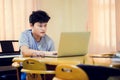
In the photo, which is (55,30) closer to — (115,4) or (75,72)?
(115,4)

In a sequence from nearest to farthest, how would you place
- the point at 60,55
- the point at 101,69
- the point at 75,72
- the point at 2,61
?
the point at 101,69, the point at 75,72, the point at 60,55, the point at 2,61

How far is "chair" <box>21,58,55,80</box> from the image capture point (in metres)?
1.91

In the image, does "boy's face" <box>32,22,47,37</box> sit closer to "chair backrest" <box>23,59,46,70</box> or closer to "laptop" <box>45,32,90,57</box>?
"laptop" <box>45,32,90,57</box>

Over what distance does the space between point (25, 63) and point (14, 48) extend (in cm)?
236

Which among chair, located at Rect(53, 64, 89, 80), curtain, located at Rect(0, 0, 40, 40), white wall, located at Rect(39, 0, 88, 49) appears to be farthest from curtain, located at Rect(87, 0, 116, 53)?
chair, located at Rect(53, 64, 89, 80)

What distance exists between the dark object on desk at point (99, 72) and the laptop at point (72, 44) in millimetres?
787

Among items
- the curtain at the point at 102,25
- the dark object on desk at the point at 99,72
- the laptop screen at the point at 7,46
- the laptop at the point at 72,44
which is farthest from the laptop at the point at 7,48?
the dark object on desk at the point at 99,72

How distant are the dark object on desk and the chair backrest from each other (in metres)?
0.61

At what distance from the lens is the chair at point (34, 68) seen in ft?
6.25

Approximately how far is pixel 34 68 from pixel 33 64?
39 millimetres

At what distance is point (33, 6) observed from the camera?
458cm

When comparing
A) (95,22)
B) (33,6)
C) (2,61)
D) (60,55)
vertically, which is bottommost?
(2,61)

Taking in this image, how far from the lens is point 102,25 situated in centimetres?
490

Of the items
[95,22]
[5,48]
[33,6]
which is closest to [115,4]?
[95,22]
